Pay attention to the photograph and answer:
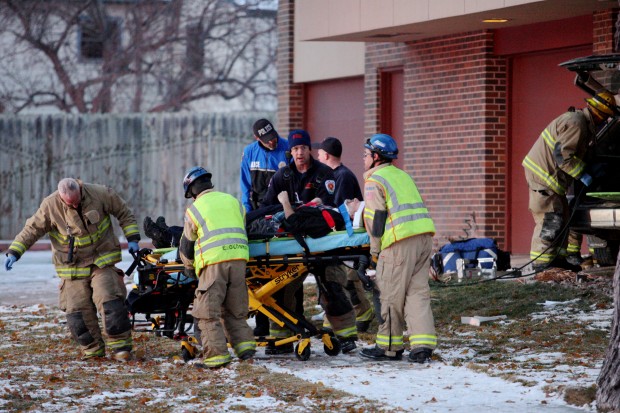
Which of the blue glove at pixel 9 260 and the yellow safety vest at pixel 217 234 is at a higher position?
the yellow safety vest at pixel 217 234

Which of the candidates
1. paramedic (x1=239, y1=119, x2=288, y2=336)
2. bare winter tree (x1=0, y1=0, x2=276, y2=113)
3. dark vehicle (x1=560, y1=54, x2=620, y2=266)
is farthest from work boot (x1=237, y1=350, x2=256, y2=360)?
bare winter tree (x1=0, y1=0, x2=276, y2=113)

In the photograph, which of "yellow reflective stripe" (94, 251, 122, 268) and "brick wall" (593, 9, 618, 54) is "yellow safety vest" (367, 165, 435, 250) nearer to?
"yellow reflective stripe" (94, 251, 122, 268)

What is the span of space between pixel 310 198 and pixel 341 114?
953 centimetres

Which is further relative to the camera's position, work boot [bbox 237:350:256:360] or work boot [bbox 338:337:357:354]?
work boot [bbox 338:337:357:354]

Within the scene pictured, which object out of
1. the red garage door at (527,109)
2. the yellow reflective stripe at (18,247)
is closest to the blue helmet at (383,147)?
the yellow reflective stripe at (18,247)

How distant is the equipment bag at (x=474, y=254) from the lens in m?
14.0

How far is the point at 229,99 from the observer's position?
36250 mm

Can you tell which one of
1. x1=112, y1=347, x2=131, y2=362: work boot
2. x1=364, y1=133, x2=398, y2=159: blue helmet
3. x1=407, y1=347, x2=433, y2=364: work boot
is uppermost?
x1=364, y1=133, x2=398, y2=159: blue helmet

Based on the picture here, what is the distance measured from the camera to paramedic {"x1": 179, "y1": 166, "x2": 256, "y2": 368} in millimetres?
9812

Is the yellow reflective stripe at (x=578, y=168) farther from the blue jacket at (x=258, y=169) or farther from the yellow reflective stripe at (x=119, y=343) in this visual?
the yellow reflective stripe at (x=119, y=343)

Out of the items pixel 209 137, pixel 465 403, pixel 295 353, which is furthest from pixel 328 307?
pixel 209 137

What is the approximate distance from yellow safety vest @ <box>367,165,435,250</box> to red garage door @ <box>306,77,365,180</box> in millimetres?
9827

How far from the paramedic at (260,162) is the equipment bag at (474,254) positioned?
276cm

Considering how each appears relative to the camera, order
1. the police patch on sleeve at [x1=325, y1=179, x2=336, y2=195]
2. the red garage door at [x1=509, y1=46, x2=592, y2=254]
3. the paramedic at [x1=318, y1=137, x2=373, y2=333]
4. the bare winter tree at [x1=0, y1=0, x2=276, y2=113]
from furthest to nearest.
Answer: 1. the bare winter tree at [x1=0, y1=0, x2=276, y2=113]
2. the red garage door at [x1=509, y1=46, x2=592, y2=254]
3. the paramedic at [x1=318, y1=137, x2=373, y2=333]
4. the police patch on sleeve at [x1=325, y1=179, x2=336, y2=195]
